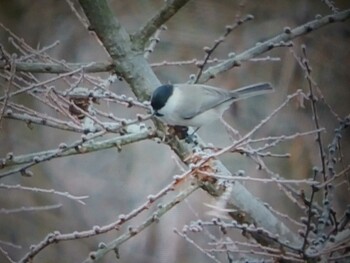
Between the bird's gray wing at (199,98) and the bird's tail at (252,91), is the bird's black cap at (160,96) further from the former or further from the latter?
the bird's tail at (252,91)

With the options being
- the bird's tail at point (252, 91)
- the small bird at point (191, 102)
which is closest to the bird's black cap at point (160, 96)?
the small bird at point (191, 102)

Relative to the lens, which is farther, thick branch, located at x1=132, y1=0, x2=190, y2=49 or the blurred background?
the blurred background

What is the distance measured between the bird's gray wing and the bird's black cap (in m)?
0.04

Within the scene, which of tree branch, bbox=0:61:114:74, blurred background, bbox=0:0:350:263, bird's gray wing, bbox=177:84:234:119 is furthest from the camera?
blurred background, bbox=0:0:350:263

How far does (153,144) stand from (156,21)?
100 cm

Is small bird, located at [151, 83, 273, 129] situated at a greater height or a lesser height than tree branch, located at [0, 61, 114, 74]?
lesser

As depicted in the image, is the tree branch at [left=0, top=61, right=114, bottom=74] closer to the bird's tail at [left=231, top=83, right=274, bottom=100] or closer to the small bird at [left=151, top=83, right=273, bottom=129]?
the small bird at [left=151, top=83, right=273, bottom=129]

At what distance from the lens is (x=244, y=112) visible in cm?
188

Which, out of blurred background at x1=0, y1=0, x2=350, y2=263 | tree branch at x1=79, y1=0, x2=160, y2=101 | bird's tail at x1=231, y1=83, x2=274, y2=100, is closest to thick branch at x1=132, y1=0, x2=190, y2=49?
tree branch at x1=79, y1=0, x2=160, y2=101

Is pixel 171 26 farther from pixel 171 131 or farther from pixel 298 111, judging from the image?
pixel 171 131

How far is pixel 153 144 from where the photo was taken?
1960mm

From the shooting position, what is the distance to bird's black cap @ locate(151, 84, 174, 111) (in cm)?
95

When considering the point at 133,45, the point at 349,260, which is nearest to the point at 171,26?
the point at 133,45

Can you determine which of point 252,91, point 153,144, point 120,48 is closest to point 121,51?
point 120,48
